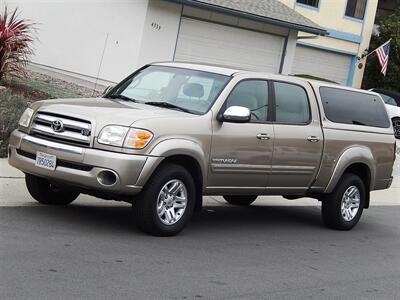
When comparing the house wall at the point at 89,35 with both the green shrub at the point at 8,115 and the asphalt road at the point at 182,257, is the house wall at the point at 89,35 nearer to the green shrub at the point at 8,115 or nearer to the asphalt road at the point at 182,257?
the green shrub at the point at 8,115

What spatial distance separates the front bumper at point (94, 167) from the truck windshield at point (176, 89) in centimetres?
99

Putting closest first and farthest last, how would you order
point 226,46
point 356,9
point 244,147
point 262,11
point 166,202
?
point 166,202, point 244,147, point 262,11, point 226,46, point 356,9

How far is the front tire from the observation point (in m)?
7.05

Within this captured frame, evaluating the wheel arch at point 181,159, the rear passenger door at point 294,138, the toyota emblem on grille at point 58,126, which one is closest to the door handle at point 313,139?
the rear passenger door at point 294,138

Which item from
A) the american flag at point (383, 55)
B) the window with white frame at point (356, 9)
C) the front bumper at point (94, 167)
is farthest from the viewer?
the window with white frame at point (356, 9)

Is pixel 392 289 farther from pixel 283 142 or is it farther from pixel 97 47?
pixel 97 47

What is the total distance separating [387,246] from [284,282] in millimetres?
2974

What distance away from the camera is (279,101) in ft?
27.6

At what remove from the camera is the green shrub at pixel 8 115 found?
414 inches

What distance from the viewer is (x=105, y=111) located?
709cm

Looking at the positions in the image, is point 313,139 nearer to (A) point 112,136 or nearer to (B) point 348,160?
(B) point 348,160

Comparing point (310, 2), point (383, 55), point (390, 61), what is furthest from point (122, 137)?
point (390, 61)

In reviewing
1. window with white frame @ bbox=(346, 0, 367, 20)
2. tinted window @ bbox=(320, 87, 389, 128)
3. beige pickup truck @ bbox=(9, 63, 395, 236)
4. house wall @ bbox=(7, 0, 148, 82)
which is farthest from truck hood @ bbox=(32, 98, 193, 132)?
window with white frame @ bbox=(346, 0, 367, 20)

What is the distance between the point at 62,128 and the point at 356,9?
23.7 m
